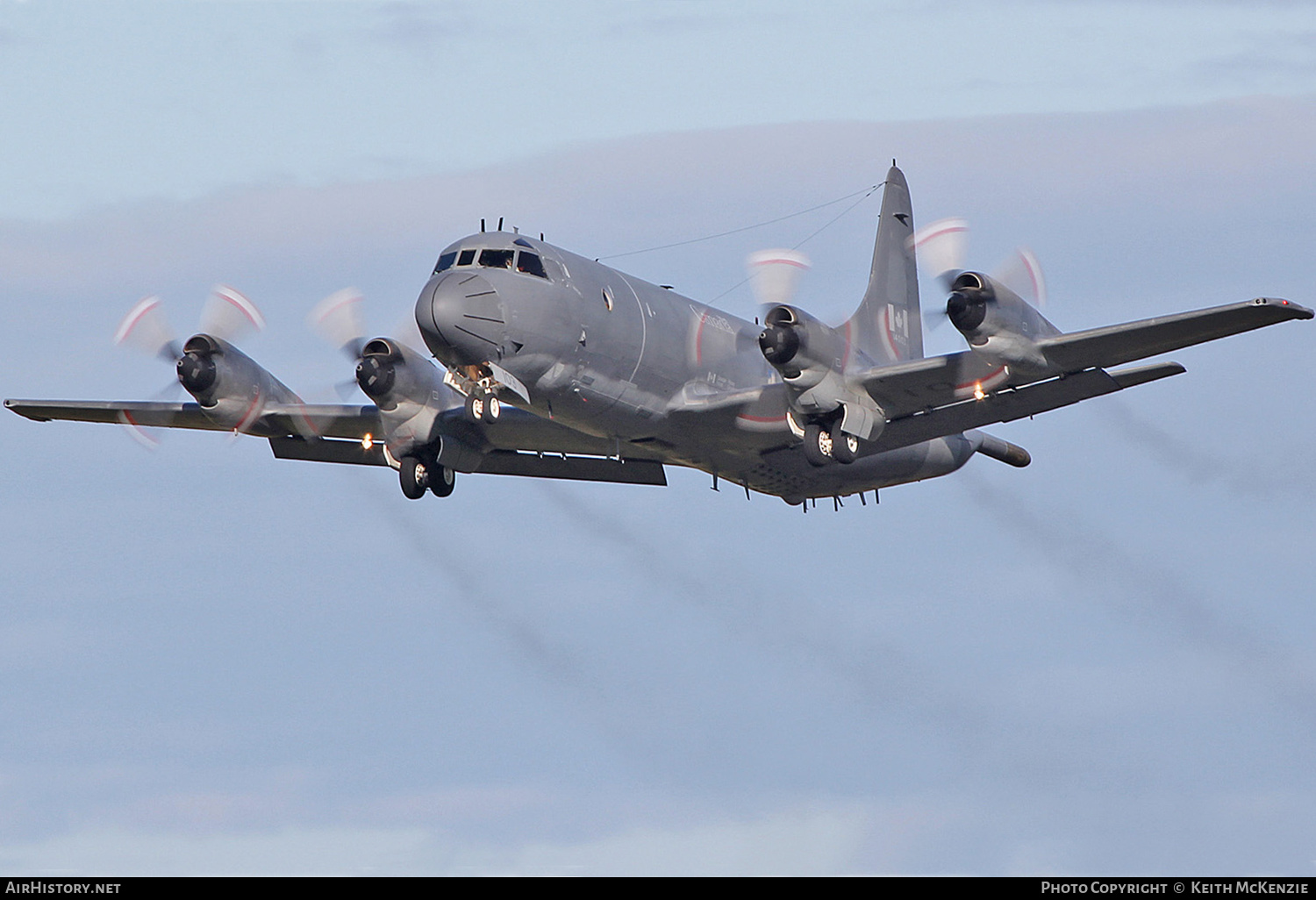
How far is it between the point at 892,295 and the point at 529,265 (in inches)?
409

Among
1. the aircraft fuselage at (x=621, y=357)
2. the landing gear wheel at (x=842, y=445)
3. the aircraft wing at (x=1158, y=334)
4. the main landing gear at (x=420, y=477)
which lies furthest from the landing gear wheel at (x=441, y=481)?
the aircraft wing at (x=1158, y=334)

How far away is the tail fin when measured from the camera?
3403 cm

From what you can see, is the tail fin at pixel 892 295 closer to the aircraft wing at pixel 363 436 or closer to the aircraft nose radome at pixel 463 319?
the aircraft wing at pixel 363 436

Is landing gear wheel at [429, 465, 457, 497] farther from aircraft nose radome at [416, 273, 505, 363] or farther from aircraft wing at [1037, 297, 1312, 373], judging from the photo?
aircraft wing at [1037, 297, 1312, 373]

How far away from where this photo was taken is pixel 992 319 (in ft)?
85.1

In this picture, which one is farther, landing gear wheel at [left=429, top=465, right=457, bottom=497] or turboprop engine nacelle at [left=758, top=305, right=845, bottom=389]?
landing gear wheel at [left=429, top=465, right=457, bottom=497]

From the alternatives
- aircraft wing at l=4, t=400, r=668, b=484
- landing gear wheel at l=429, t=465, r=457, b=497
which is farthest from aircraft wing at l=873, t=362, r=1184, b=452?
landing gear wheel at l=429, t=465, r=457, b=497

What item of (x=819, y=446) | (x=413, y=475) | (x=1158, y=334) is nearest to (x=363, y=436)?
(x=413, y=475)

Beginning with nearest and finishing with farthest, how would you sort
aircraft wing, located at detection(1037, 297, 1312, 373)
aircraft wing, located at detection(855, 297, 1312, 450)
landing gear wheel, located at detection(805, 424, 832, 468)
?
1. aircraft wing, located at detection(1037, 297, 1312, 373)
2. aircraft wing, located at detection(855, 297, 1312, 450)
3. landing gear wheel, located at detection(805, 424, 832, 468)

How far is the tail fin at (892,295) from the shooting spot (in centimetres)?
3403

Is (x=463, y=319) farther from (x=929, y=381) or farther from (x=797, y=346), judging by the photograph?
(x=929, y=381)

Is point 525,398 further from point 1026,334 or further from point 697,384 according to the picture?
point 1026,334
